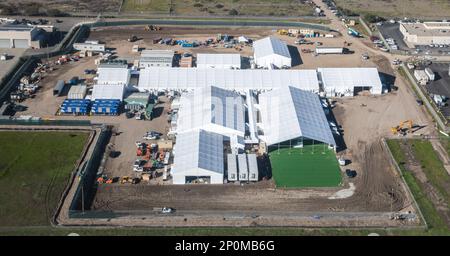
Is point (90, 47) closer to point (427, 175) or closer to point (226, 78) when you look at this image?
point (226, 78)

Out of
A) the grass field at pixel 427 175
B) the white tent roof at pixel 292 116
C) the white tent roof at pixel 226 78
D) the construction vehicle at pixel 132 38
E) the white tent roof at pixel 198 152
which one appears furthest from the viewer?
the construction vehicle at pixel 132 38

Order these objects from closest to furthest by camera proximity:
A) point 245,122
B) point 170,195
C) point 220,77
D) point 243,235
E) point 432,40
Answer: point 243,235, point 170,195, point 245,122, point 220,77, point 432,40

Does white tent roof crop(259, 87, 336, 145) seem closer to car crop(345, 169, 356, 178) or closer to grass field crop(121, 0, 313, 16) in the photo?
car crop(345, 169, 356, 178)

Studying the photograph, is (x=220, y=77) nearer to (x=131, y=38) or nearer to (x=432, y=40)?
(x=131, y=38)

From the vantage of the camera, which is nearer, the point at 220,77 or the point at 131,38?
the point at 220,77

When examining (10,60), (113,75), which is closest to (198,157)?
(113,75)

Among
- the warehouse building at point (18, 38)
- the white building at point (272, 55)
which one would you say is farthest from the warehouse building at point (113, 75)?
the white building at point (272, 55)

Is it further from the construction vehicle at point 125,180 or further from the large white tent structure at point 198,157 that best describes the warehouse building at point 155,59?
the construction vehicle at point 125,180

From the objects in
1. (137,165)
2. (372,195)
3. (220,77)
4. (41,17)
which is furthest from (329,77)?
(41,17)
